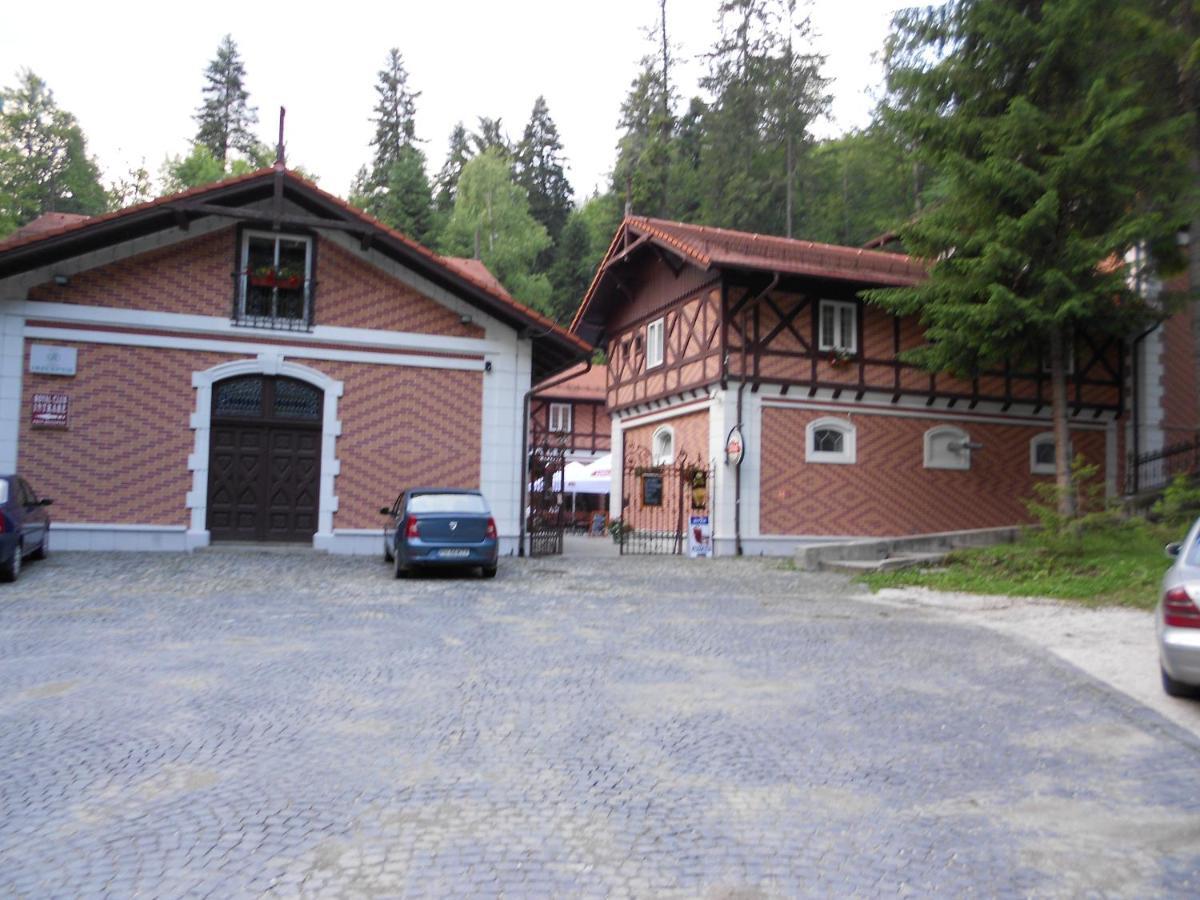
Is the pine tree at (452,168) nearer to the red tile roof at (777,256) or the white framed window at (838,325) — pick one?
the red tile roof at (777,256)

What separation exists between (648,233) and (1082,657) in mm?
16794

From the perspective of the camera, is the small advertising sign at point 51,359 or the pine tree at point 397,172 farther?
the pine tree at point 397,172

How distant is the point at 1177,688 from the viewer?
7.52 meters

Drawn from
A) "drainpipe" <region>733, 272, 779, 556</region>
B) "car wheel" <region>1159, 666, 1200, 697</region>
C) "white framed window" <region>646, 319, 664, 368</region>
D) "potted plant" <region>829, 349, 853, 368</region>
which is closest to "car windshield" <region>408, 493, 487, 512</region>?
"drainpipe" <region>733, 272, 779, 556</region>

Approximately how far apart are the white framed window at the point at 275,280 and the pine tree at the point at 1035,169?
11484mm

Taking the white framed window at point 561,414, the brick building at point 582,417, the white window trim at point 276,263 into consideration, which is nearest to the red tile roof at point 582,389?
the brick building at point 582,417

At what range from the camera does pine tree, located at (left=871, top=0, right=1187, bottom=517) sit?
58.0ft

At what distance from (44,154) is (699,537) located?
50306 millimetres

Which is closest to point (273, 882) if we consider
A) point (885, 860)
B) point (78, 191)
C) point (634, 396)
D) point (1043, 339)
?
point (885, 860)

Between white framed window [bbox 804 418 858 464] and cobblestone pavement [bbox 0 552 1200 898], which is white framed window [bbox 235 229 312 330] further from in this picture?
white framed window [bbox 804 418 858 464]

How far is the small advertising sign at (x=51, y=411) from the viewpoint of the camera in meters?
17.0

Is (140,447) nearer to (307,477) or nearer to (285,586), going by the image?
(307,477)

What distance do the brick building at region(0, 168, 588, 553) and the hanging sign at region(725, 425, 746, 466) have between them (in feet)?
13.6

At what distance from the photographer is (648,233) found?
24.2m
